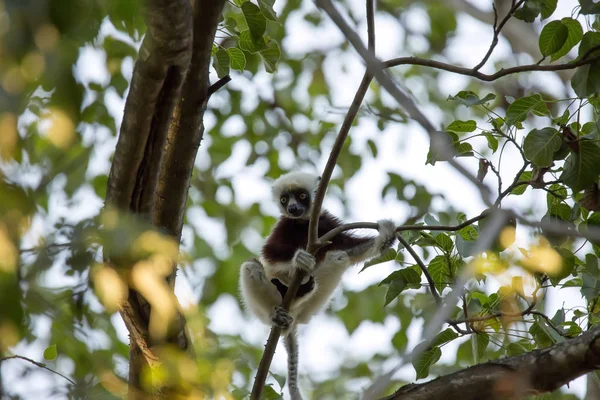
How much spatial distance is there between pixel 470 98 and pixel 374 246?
2355mm

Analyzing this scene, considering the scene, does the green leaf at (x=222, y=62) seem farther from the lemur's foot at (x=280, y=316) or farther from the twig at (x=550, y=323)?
the twig at (x=550, y=323)

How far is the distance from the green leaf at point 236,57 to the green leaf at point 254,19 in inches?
13.9

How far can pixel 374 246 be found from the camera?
17.8ft

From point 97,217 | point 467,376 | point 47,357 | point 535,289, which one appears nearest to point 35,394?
point 97,217

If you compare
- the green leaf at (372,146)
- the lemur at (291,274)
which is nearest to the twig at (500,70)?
the lemur at (291,274)

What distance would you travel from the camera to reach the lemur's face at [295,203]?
6168 mm

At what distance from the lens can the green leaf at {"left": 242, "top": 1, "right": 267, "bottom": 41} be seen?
11.4 feet

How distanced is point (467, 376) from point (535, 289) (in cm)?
61

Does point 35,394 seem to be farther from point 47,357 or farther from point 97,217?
point 47,357

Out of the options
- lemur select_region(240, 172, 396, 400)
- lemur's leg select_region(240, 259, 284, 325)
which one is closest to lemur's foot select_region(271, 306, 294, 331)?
lemur select_region(240, 172, 396, 400)

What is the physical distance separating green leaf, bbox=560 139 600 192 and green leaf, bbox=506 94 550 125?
25 cm

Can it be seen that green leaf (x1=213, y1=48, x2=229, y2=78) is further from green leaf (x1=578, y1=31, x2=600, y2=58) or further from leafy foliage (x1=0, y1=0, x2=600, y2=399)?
green leaf (x1=578, y1=31, x2=600, y2=58)

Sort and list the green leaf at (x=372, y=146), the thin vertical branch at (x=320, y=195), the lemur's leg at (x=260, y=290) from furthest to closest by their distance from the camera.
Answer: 1. the green leaf at (x=372, y=146)
2. the lemur's leg at (x=260, y=290)
3. the thin vertical branch at (x=320, y=195)

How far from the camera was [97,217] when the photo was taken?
170cm
